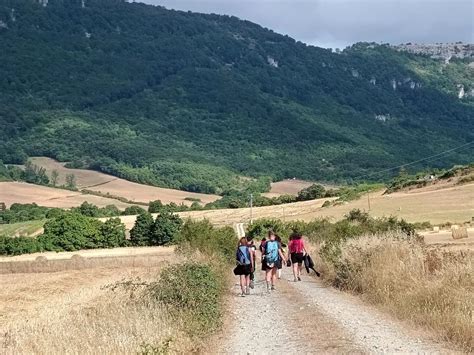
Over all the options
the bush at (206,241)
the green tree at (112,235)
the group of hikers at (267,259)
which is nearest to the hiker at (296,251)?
the group of hikers at (267,259)

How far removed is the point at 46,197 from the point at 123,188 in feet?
72.4

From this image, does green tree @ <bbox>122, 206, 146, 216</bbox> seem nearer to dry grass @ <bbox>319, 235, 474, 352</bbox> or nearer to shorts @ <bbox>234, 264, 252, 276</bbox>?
dry grass @ <bbox>319, 235, 474, 352</bbox>

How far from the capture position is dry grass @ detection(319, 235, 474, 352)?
12.9 metres

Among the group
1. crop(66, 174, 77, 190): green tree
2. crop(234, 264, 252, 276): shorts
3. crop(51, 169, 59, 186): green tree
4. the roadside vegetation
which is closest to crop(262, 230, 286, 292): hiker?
crop(234, 264, 252, 276): shorts

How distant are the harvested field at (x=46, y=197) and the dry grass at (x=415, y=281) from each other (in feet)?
330

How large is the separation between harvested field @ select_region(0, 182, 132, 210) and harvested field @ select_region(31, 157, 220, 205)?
6.91m

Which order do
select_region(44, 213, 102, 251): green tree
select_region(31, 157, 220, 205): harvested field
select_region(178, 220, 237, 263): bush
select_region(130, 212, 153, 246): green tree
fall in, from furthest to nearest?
select_region(31, 157, 220, 205): harvested field, select_region(130, 212, 153, 246): green tree, select_region(44, 213, 102, 251): green tree, select_region(178, 220, 237, 263): bush

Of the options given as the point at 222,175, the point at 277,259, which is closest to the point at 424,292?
the point at 277,259

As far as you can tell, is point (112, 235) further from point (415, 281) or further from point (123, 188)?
point (415, 281)

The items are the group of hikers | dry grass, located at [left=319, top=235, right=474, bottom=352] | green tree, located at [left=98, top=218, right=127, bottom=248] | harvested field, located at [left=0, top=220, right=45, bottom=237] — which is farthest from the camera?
harvested field, located at [left=0, top=220, right=45, bottom=237]

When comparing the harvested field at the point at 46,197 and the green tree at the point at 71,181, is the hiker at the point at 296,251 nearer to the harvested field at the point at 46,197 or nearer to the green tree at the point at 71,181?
the harvested field at the point at 46,197

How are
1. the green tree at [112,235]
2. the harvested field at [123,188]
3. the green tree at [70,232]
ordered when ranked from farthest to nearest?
the harvested field at [123,188] → the green tree at [112,235] → the green tree at [70,232]

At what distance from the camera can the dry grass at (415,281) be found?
1287 centimetres

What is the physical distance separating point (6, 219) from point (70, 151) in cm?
8459
